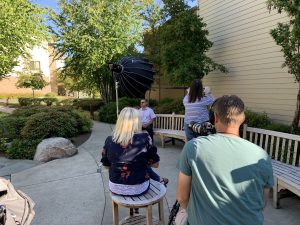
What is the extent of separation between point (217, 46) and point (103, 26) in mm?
8432

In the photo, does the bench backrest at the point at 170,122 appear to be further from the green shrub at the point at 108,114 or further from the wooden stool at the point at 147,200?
the green shrub at the point at 108,114

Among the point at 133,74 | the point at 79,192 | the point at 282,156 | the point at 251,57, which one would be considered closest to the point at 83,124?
the point at 133,74

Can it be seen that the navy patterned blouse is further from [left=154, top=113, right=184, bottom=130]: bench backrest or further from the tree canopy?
the tree canopy

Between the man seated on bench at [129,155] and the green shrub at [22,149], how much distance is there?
5365 mm

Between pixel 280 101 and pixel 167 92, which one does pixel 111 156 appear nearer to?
pixel 280 101

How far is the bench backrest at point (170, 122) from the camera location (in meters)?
8.05

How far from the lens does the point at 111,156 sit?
10.3 ft

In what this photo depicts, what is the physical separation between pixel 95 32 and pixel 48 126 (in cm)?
939

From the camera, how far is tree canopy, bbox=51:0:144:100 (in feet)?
52.4

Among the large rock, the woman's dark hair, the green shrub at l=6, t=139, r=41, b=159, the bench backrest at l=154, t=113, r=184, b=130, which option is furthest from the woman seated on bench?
the green shrub at l=6, t=139, r=41, b=159

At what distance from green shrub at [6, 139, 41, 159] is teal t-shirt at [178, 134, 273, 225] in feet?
22.7

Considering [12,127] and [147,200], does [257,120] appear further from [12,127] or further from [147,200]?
[12,127]

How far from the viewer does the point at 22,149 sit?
7.91 meters

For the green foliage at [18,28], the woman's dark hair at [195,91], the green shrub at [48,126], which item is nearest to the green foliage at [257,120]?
the woman's dark hair at [195,91]
